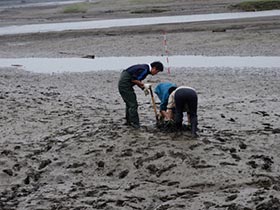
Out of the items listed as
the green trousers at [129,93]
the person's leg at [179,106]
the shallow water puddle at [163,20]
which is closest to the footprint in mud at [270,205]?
the person's leg at [179,106]

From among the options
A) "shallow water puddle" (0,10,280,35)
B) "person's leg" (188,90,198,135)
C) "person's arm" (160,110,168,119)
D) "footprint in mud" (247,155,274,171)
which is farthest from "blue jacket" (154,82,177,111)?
"shallow water puddle" (0,10,280,35)

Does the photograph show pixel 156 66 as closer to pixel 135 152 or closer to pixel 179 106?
pixel 179 106

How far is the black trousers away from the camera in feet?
32.0

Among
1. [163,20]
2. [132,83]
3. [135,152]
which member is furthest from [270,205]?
[163,20]

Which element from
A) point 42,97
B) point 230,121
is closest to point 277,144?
point 230,121

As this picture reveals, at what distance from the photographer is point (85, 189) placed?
27.3 feet

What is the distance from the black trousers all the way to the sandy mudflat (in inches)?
12.4

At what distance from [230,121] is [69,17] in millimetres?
45976

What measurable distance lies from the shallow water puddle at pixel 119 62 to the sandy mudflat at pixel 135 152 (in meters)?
3.37

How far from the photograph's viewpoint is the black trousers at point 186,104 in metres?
9.77

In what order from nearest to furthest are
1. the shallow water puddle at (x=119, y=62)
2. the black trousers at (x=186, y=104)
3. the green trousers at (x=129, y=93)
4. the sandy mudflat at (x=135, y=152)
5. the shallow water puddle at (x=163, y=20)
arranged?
the sandy mudflat at (x=135, y=152) < the black trousers at (x=186, y=104) < the green trousers at (x=129, y=93) < the shallow water puddle at (x=119, y=62) < the shallow water puddle at (x=163, y=20)

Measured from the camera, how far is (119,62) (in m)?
24.2

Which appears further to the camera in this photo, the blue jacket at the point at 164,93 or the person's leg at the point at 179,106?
the blue jacket at the point at 164,93

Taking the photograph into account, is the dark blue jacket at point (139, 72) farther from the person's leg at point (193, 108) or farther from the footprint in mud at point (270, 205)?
the footprint in mud at point (270, 205)
